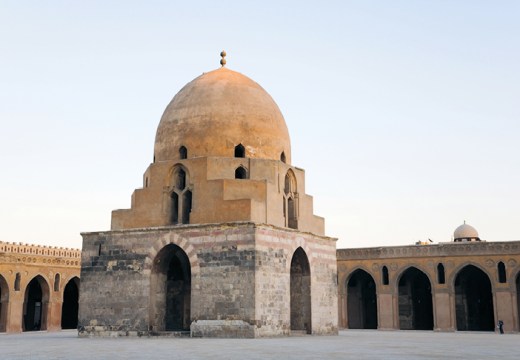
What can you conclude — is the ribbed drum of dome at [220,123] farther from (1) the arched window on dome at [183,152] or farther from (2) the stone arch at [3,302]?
(2) the stone arch at [3,302]

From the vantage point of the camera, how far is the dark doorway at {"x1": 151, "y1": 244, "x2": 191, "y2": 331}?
749 inches

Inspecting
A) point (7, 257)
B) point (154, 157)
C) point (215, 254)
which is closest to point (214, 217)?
point (215, 254)

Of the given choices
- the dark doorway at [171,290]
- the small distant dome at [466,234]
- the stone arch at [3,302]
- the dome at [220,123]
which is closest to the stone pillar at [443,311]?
the small distant dome at [466,234]

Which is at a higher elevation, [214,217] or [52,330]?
[214,217]

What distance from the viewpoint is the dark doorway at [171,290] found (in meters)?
19.0

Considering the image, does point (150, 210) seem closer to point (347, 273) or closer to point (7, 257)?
point (7, 257)

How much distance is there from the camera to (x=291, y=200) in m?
21.0

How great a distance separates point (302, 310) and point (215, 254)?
4.30 meters

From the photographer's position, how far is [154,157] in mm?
21297

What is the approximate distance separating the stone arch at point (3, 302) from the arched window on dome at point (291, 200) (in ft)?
50.2

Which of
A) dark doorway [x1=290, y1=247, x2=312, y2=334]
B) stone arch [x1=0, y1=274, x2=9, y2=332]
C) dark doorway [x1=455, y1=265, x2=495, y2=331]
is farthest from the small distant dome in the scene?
stone arch [x1=0, y1=274, x2=9, y2=332]

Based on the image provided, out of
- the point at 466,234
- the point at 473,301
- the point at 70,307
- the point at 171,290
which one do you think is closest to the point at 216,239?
the point at 171,290

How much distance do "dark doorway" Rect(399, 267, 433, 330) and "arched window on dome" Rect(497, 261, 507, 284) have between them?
15.5 ft

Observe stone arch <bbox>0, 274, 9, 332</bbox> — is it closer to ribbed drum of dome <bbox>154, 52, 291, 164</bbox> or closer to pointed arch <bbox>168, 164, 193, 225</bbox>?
ribbed drum of dome <bbox>154, 52, 291, 164</bbox>
